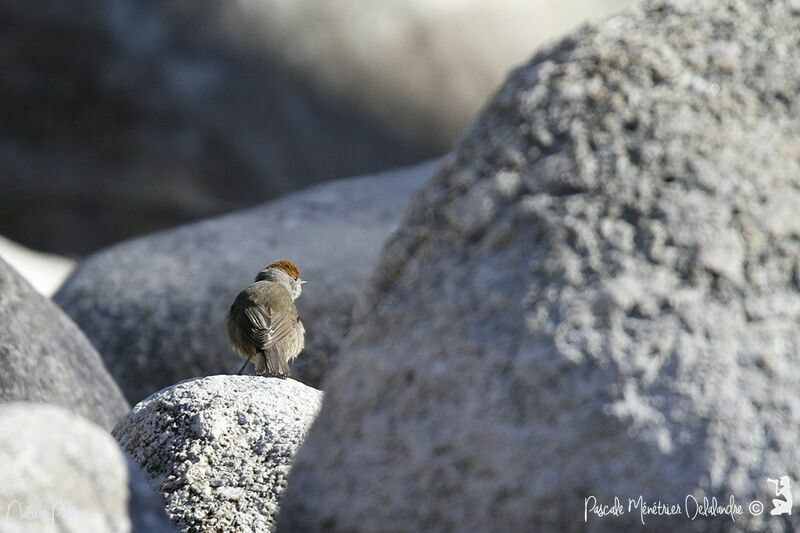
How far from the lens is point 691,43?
82.9 inches

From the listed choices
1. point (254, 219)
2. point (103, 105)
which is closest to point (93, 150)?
point (103, 105)

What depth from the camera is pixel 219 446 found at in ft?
8.68

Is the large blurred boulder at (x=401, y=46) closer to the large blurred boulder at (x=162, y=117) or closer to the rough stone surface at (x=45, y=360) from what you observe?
the large blurred boulder at (x=162, y=117)

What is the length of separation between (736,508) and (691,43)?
29.8 inches

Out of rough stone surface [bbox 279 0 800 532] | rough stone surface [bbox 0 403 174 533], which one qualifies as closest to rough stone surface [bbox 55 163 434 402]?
rough stone surface [bbox 279 0 800 532]

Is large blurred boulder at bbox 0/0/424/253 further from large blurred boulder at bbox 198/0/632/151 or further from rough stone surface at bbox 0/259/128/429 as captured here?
rough stone surface at bbox 0/259/128/429

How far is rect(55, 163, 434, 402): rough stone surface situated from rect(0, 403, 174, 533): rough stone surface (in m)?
2.77

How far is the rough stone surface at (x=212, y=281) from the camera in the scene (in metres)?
4.94

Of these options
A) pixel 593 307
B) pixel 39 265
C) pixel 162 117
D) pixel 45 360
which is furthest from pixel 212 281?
pixel 162 117

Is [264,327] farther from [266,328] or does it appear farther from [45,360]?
[45,360]

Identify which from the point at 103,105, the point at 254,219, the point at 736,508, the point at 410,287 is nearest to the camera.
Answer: the point at 736,508

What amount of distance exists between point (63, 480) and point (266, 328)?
8.63 feet

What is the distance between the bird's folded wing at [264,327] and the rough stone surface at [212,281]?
351mm

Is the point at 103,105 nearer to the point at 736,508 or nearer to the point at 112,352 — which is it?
the point at 112,352
